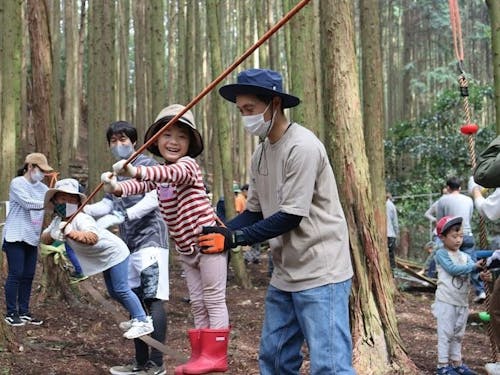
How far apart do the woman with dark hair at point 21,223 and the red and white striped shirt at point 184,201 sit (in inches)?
125

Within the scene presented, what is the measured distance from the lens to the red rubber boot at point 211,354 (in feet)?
11.7

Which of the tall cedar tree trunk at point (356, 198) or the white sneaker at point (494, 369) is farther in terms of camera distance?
the tall cedar tree trunk at point (356, 198)

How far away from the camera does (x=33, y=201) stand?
6715 mm

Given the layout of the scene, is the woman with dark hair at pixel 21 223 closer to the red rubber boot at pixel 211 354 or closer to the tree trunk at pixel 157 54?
the red rubber boot at pixel 211 354

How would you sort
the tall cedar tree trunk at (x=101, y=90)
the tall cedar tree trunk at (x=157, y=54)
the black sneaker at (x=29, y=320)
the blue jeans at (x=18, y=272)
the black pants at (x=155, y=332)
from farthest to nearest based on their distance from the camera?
1. the tall cedar tree trunk at (x=101, y=90)
2. the tall cedar tree trunk at (x=157, y=54)
3. the black sneaker at (x=29, y=320)
4. the blue jeans at (x=18, y=272)
5. the black pants at (x=155, y=332)

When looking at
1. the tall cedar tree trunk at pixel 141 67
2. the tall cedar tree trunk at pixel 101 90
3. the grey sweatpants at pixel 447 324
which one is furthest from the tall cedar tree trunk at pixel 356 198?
the tall cedar tree trunk at pixel 141 67

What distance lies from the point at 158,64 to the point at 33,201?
6.14 m

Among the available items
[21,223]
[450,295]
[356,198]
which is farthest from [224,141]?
[450,295]

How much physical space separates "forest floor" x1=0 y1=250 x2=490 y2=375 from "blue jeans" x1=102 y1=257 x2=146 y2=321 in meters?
0.43

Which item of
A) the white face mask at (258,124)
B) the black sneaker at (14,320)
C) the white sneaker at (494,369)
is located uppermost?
the white face mask at (258,124)

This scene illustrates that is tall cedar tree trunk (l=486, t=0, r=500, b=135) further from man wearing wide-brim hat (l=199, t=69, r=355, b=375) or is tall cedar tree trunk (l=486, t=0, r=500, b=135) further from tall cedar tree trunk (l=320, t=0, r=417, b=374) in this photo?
man wearing wide-brim hat (l=199, t=69, r=355, b=375)

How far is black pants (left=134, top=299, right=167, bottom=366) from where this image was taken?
487cm

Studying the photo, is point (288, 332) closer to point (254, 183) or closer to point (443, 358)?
point (254, 183)

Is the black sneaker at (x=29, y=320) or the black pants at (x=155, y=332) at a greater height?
the black pants at (x=155, y=332)
